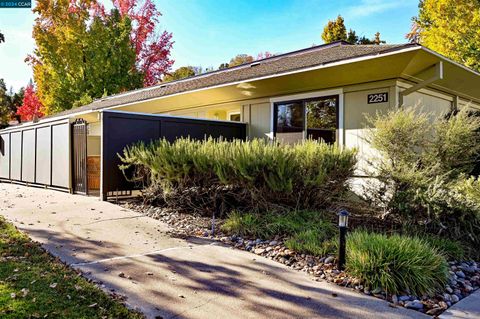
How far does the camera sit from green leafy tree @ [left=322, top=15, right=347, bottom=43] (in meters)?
24.1

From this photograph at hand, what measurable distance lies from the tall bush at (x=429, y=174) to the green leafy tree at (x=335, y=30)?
A: 19.2m

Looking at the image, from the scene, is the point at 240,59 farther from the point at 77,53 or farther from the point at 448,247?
the point at 448,247

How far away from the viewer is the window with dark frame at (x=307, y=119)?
9211 millimetres

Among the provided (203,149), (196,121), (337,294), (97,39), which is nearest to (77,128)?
(196,121)

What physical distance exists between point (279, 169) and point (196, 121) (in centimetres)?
465

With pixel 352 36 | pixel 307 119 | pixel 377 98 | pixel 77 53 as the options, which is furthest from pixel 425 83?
pixel 77 53

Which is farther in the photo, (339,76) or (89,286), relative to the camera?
(339,76)

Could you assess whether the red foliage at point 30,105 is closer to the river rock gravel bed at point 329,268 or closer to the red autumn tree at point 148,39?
the red autumn tree at point 148,39

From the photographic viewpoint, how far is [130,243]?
5.14 metres

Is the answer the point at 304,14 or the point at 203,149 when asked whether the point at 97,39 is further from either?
the point at 203,149

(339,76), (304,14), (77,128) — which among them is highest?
(304,14)

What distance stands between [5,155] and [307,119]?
12.9 meters

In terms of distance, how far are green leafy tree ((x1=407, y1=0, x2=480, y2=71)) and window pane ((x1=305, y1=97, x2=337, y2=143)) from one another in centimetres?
982

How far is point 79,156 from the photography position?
9555 mm
